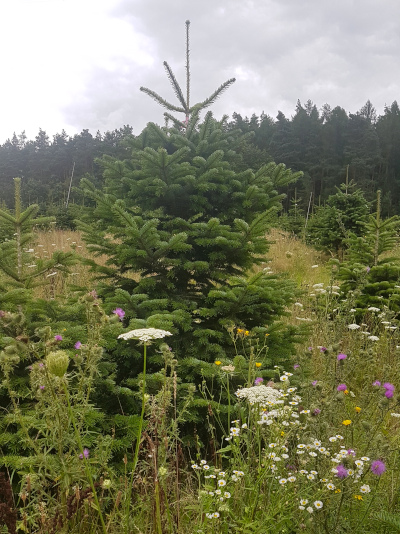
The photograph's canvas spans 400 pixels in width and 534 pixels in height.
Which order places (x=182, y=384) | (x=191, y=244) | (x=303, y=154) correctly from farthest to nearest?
(x=303, y=154)
(x=191, y=244)
(x=182, y=384)

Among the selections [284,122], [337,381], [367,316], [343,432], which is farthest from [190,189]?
[284,122]

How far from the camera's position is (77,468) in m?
1.32

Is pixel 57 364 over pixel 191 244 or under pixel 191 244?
under

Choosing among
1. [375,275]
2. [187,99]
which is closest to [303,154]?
[375,275]

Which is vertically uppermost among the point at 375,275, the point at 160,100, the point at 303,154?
the point at 303,154

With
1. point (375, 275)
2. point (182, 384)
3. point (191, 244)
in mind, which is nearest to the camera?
point (182, 384)

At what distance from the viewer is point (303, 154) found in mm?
35781

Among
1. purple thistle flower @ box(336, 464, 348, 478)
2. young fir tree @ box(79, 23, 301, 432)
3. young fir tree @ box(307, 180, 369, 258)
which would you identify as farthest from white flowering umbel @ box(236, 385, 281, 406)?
young fir tree @ box(307, 180, 369, 258)

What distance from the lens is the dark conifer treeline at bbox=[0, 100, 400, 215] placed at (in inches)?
1284

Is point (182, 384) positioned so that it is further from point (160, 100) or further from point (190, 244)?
point (160, 100)

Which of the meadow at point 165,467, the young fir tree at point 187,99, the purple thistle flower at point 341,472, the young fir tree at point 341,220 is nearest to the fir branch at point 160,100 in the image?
the young fir tree at point 187,99

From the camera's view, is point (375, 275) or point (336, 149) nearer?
point (375, 275)

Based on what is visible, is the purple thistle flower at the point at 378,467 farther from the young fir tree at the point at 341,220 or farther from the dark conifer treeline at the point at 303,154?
the dark conifer treeline at the point at 303,154

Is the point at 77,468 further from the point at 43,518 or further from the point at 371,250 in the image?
the point at 371,250
